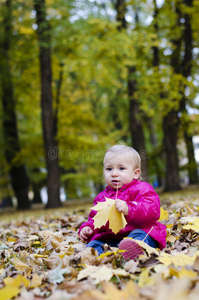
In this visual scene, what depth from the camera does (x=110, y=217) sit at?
262 cm

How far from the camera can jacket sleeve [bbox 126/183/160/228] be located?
8.87ft

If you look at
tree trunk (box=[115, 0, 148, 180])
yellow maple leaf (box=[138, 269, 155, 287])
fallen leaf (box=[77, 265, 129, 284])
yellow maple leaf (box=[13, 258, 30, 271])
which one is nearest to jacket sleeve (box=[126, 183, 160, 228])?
fallen leaf (box=[77, 265, 129, 284])

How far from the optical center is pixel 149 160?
1480cm

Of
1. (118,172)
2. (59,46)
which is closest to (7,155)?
(59,46)

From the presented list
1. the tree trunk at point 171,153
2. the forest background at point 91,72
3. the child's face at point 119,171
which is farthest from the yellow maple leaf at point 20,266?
the tree trunk at point 171,153

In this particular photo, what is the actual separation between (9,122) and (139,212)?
12.7 metres

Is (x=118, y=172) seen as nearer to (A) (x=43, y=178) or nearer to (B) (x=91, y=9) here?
(B) (x=91, y=9)

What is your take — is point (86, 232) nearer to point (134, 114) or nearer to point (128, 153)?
point (128, 153)

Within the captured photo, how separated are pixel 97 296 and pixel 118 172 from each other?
151 cm

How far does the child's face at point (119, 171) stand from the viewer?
297 centimetres

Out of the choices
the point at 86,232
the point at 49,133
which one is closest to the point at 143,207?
the point at 86,232

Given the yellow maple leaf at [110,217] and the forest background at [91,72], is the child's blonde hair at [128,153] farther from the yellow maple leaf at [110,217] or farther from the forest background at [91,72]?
the forest background at [91,72]

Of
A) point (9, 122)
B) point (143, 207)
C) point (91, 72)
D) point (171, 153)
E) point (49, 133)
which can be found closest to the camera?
point (143, 207)

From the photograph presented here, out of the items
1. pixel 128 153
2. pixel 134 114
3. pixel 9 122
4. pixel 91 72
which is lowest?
pixel 128 153
